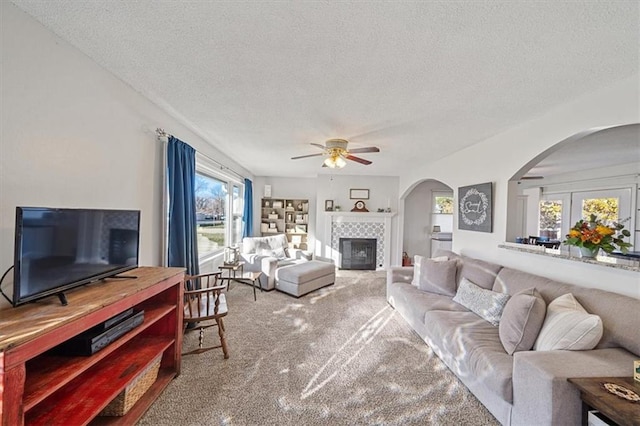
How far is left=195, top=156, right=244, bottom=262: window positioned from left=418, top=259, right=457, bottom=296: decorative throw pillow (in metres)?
3.03

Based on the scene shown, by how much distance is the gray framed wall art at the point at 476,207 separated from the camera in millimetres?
3104

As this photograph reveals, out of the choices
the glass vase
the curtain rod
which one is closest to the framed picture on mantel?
the curtain rod

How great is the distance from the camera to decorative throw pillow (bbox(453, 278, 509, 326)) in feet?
7.43

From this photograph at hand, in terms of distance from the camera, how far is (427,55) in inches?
62.1

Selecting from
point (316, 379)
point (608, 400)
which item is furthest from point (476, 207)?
point (316, 379)

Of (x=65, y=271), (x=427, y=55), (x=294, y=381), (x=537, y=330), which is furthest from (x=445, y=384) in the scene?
(x=65, y=271)

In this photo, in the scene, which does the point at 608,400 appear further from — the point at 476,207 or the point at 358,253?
the point at 358,253

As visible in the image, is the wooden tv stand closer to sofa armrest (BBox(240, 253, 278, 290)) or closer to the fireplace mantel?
sofa armrest (BBox(240, 253, 278, 290))

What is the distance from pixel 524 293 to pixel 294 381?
1.96 metres

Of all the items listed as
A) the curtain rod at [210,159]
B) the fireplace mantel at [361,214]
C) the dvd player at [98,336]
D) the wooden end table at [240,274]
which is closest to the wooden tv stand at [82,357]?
the dvd player at [98,336]

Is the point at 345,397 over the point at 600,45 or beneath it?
beneath

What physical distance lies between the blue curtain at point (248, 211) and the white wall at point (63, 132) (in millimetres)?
3374

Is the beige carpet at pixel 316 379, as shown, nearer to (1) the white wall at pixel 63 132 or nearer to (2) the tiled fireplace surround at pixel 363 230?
(1) the white wall at pixel 63 132

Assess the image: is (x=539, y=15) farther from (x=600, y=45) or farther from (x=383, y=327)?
(x=383, y=327)
